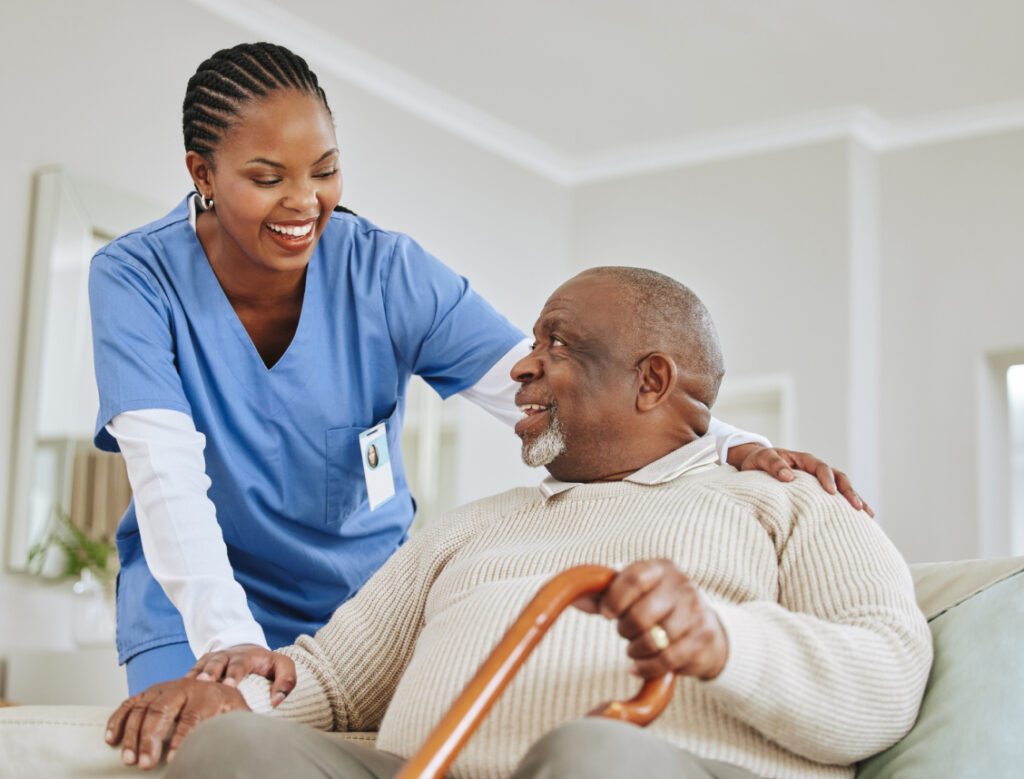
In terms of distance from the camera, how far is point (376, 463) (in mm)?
1776

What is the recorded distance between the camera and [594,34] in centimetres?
446

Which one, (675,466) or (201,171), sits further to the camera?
(201,171)

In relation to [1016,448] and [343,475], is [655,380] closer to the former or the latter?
[343,475]

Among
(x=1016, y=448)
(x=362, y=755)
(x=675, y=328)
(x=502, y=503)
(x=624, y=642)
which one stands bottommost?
(x=362, y=755)

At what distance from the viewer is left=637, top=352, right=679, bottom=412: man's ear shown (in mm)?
1481

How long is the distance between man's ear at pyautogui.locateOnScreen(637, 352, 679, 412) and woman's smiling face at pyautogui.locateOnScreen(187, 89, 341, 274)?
1.52 ft

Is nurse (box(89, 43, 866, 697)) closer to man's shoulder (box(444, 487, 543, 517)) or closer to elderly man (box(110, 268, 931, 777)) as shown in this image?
elderly man (box(110, 268, 931, 777))

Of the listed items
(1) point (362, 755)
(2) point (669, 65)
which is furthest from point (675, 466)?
(2) point (669, 65)

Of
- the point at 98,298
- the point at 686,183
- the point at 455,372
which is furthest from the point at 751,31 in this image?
the point at 98,298

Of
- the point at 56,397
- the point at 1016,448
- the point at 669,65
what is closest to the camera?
the point at 56,397

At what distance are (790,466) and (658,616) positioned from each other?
588mm

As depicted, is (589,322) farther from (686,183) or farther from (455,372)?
(686,183)

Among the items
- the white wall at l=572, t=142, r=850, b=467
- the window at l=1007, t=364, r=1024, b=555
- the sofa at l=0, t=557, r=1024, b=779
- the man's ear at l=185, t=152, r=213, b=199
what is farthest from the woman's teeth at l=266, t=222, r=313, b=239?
the window at l=1007, t=364, r=1024, b=555

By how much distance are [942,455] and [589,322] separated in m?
3.80
